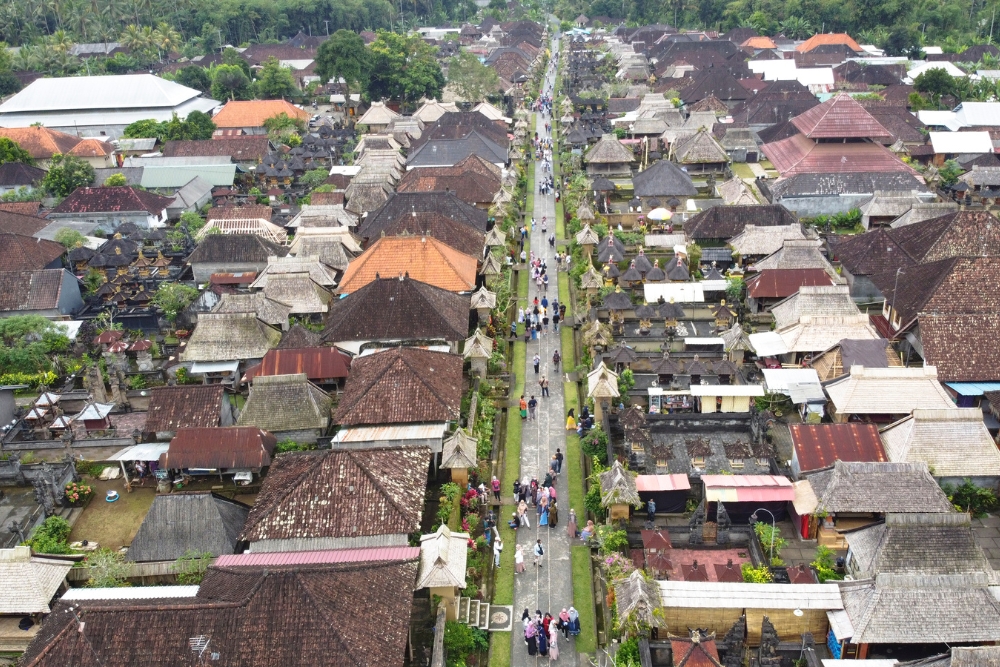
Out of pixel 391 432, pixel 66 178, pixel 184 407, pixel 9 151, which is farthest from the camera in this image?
pixel 9 151

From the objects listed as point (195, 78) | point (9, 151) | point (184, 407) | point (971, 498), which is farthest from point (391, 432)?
point (195, 78)

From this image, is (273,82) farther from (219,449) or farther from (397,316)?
(219,449)

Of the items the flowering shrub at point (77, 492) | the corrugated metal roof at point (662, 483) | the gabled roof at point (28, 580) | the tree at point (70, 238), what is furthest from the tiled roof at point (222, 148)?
the corrugated metal roof at point (662, 483)

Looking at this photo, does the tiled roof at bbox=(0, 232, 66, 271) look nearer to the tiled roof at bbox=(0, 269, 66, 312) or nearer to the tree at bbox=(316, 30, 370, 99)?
the tiled roof at bbox=(0, 269, 66, 312)

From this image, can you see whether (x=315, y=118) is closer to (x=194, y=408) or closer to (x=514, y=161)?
(x=514, y=161)

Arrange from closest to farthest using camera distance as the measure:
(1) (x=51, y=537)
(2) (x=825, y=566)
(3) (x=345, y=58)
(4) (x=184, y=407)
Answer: (2) (x=825, y=566) < (1) (x=51, y=537) < (4) (x=184, y=407) < (3) (x=345, y=58)

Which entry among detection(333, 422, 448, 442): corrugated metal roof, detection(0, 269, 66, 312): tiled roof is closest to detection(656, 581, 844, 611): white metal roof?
detection(333, 422, 448, 442): corrugated metal roof
